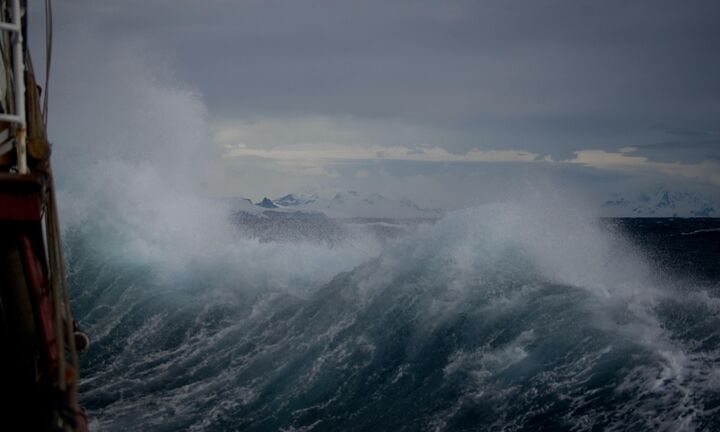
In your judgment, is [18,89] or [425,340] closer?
[18,89]

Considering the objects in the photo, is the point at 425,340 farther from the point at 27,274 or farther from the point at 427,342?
the point at 27,274

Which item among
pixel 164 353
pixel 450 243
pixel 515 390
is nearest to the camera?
pixel 515 390

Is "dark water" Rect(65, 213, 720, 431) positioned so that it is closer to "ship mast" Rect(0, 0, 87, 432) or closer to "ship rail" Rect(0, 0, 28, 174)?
"ship mast" Rect(0, 0, 87, 432)

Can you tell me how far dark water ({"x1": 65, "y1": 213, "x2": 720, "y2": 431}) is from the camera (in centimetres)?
920

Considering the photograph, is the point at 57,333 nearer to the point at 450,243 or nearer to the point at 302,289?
the point at 450,243

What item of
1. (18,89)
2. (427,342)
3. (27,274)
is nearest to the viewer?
(18,89)

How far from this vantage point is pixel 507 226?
1474cm

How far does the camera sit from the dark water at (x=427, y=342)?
9203 millimetres

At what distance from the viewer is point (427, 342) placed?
11.9m

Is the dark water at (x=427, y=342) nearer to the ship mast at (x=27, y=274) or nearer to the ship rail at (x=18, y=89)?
the ship mast at (x=27, y=274)

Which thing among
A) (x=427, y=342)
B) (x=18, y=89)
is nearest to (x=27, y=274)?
(x=18, y=89)

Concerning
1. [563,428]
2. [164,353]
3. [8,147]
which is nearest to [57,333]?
[8,147]

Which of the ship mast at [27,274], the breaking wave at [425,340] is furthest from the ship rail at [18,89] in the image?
the breaking wave at [425,340]

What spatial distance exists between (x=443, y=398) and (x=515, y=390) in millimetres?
1186
